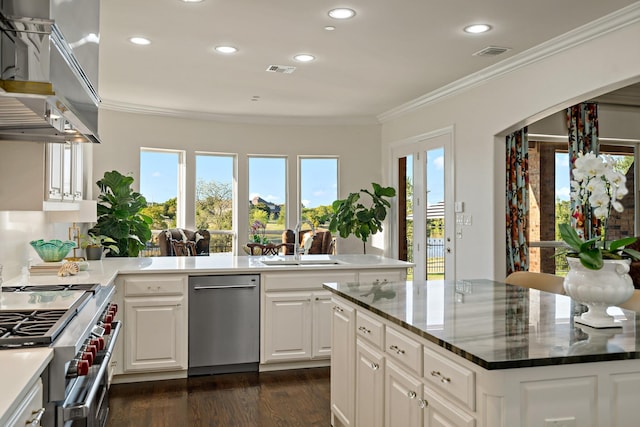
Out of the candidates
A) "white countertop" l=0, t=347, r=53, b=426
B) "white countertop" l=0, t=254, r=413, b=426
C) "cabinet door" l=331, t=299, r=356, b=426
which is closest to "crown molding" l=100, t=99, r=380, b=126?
"white countertop" l=0, t=254, r=413, b=426

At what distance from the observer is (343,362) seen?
2.94 meters

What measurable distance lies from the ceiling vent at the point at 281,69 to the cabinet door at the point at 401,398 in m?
3.78

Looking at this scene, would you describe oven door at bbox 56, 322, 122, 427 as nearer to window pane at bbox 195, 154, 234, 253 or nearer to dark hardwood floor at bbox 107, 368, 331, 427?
dark hardwood floor at bbox 107, 368, 331, 427

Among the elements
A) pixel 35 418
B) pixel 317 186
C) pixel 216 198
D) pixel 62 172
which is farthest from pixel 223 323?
pixel 317 186

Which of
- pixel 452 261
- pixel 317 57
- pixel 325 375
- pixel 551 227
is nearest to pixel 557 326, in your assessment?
pixel 325 375

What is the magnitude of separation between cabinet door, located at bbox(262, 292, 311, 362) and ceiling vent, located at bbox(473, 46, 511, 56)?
2.65m

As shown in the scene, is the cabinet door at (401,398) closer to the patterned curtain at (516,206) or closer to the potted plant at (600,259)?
the potted plant at (600,259)

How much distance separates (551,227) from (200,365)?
15.7ft

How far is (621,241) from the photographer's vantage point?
203cm

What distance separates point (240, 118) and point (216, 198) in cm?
128

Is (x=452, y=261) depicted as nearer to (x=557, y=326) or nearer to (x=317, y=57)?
(x=317, y=57)

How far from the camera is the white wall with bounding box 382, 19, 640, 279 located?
4090 millimetres

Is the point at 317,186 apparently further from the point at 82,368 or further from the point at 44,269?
the point at 82,368

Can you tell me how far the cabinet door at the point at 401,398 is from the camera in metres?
2.06
